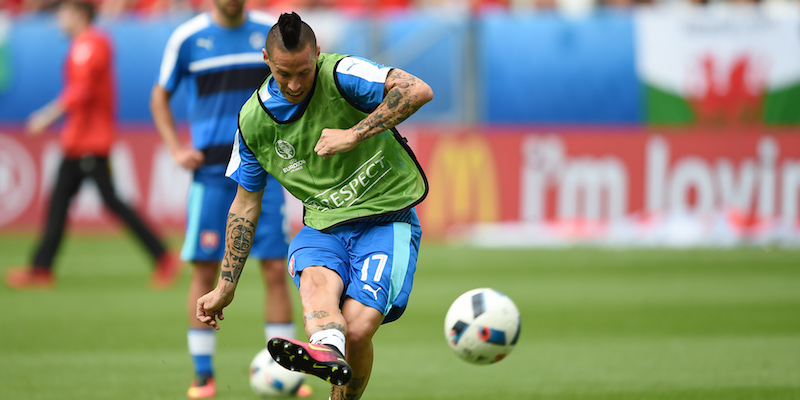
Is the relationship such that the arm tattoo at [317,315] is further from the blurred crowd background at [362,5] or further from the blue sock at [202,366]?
the blurred crowd background at [362,5]

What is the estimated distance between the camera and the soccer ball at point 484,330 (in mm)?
5773

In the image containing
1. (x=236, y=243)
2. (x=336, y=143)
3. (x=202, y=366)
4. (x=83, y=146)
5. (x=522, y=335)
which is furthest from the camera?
(x=83, y=146)

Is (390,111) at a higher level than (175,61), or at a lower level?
lower

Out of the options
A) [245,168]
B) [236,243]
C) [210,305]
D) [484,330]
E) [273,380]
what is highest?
[245,168]

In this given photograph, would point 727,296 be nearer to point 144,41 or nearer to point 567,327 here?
point 567,327

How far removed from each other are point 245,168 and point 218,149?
5.37 feet

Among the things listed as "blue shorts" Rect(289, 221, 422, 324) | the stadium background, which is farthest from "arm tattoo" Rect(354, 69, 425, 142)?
the stadium background

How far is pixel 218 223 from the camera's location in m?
6.73

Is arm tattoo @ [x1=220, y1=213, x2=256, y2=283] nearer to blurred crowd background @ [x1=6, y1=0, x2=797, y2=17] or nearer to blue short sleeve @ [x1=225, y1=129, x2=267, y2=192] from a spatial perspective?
blue short sleeve @ [x1=225, y1=129, x2=267, y2=192]

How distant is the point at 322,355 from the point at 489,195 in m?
11.5

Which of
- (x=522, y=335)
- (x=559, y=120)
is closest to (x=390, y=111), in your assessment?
(x=522, y=335)

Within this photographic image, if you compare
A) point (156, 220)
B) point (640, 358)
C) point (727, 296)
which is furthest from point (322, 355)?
point (156, 220)

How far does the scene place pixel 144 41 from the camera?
58.3 feet

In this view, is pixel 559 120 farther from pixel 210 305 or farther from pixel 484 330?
pixel 210 305
